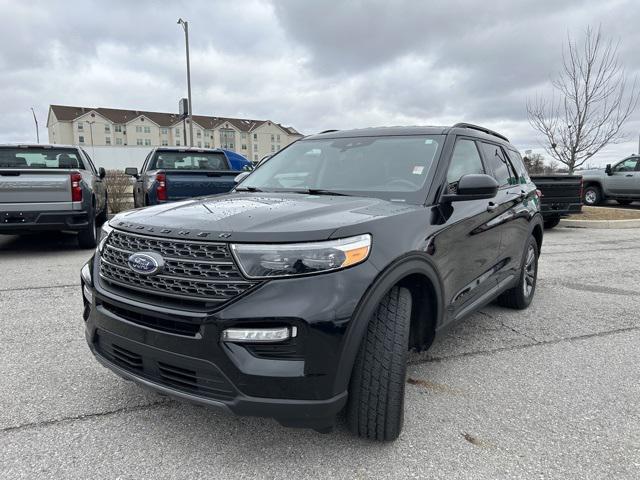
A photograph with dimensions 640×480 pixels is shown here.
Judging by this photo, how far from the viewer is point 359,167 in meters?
3.35

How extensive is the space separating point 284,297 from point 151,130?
9190cm

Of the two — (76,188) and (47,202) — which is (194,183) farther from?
(47,202)

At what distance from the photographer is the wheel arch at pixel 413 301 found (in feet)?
6.70

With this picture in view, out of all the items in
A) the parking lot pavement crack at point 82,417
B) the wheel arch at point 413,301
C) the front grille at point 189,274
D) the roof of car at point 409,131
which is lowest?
the parking lot pavement crack at point 82,417

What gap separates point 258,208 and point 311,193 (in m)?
0.67

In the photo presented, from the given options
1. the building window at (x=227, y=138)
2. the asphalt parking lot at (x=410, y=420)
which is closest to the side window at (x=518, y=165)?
the asphalt parking lot at (x=410, y=420)

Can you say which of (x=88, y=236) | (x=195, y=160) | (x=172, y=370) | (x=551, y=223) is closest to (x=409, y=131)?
(x=172, y=370)

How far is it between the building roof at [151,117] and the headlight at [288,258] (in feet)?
276

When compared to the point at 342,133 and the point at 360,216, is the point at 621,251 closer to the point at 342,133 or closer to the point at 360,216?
the point at 342,133

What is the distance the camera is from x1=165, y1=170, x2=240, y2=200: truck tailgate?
8008 mm

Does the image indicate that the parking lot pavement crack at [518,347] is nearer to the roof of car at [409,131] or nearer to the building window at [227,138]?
the roof of car at [409,131]

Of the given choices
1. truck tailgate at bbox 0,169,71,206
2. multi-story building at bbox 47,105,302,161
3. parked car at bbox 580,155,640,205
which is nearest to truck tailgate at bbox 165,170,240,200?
truck tailgate at bbox 0,169,71,206

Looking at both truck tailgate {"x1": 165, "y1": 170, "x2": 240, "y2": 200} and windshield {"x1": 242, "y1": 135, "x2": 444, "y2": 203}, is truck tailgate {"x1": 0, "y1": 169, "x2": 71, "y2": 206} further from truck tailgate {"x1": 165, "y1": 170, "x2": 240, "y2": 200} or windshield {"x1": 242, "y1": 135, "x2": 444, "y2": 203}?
windshield {"x1": 242, "y1": 135, "x2": 444, "y2": 203}

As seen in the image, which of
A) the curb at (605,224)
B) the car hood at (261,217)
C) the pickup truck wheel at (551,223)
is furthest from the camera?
the curb at (605,224)
